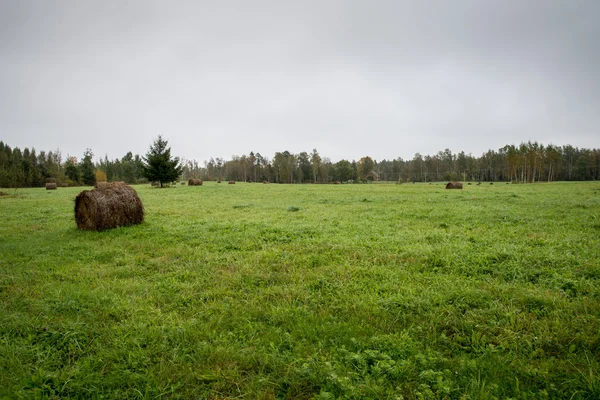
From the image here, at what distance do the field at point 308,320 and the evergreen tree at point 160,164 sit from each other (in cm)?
3809

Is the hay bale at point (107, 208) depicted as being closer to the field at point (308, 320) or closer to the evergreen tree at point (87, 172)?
the field at point (308, 320)

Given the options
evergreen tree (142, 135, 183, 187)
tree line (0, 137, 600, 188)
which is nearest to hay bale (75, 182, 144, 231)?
evergreen tree (142, 135, 183, 187)

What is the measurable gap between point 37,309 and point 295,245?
5260 millimetres

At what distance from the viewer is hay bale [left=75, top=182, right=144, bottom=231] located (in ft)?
34.8

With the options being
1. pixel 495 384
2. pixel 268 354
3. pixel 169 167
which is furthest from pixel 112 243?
pixel 169 167

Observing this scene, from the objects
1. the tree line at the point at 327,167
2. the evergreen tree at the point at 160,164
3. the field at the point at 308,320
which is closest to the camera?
the field at the point at 308,320

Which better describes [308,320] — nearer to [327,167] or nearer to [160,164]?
[160,164]

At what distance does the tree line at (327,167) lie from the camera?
250 ft

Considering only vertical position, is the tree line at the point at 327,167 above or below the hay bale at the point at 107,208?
above

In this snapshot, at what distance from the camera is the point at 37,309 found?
4445mm

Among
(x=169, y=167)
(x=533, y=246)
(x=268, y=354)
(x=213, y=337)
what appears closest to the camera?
(x=268, y=354)

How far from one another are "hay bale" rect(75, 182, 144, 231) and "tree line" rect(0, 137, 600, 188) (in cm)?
6114

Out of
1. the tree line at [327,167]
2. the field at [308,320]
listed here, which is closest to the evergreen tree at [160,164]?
the tree line at [327,167]

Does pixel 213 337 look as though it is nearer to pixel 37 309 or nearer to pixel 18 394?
pixel 18 394
